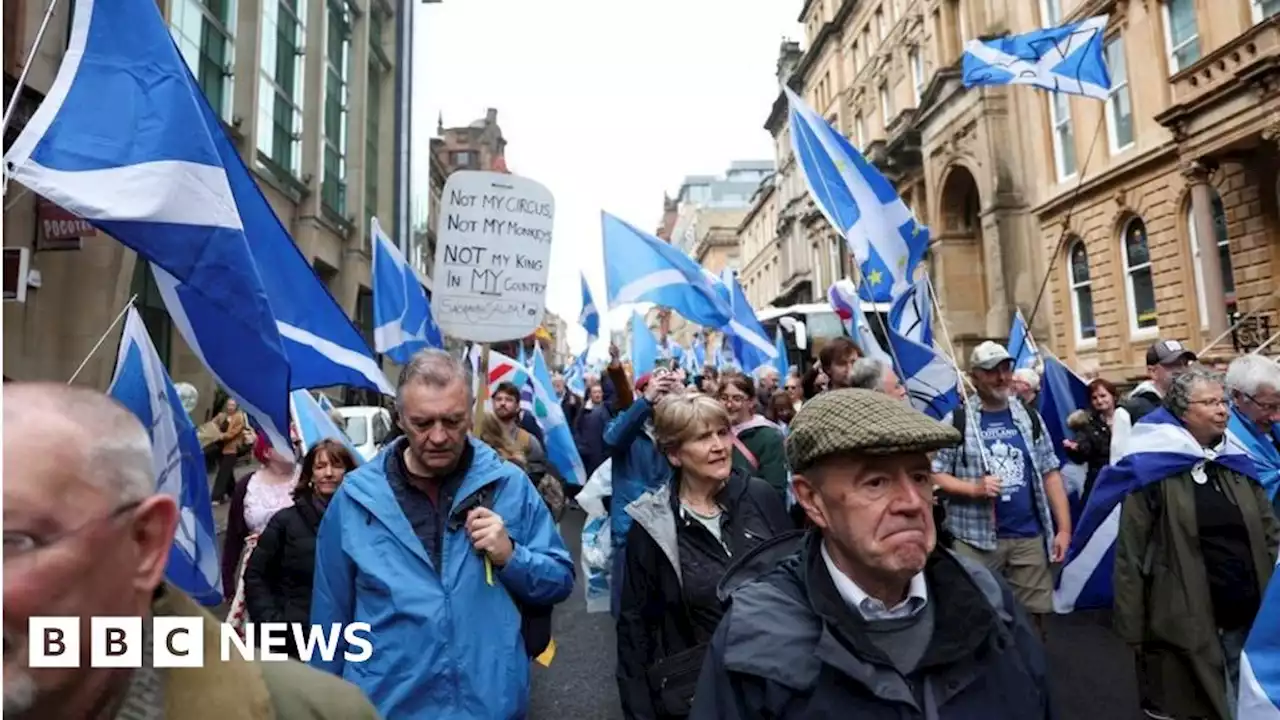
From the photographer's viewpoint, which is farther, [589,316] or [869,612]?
[589,316]

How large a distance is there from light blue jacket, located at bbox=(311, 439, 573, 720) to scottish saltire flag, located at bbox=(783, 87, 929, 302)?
15.4 feet

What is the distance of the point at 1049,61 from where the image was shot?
29.4 ft

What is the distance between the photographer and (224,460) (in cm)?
992

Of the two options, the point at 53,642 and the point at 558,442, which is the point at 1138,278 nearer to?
the point at 558,442

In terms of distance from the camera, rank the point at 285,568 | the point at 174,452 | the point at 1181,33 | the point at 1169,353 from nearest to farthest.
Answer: the point at 174,452
the point at 285,568
the point at 1169,353
the point at 1181,33

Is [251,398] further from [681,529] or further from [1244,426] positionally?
[1244,426]

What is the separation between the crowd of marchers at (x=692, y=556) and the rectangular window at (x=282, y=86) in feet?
55.9

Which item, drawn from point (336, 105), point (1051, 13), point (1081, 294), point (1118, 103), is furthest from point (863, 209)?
point (336, 105)

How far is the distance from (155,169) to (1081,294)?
918 inches

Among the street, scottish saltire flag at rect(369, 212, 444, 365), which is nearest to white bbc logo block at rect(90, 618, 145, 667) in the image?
the street

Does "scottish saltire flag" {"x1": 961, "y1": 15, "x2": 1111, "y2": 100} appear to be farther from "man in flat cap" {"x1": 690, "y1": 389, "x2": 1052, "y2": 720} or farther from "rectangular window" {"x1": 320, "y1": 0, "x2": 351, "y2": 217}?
"rectangular window" {"x1": 320, "y1": 0, "x2": 351, "y2": 217}

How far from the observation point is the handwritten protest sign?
15.0 ft

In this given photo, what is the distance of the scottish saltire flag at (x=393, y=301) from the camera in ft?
22.0

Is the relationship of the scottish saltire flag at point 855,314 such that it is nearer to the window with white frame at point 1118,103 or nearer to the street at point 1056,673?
the street at point 1056,673
